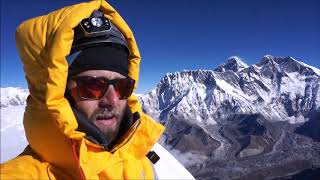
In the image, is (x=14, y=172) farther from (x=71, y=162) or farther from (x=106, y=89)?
(x=106, y=89)

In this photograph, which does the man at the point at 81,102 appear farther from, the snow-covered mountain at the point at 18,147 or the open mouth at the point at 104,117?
the snow-covered mountain at the point at 18,147

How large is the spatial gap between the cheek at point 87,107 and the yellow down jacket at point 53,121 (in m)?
0.48

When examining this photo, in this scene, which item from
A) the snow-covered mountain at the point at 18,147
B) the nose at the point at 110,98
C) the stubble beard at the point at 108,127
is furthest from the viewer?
the snow-covered mountain at the point at 18,147

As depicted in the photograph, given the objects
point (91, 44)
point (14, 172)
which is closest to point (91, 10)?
point (91, 44)

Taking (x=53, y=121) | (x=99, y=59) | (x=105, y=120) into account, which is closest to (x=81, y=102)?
(x=105, y=120)

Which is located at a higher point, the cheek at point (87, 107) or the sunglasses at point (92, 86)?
the sunglasses at point (92, 86)

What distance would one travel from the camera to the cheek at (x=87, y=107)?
4211 mm

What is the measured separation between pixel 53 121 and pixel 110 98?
99cm

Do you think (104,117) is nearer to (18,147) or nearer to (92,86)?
(92,86)

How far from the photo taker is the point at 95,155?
3771 millimetres

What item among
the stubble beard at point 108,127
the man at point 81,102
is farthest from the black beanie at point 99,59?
the stubble beard at point 108,127

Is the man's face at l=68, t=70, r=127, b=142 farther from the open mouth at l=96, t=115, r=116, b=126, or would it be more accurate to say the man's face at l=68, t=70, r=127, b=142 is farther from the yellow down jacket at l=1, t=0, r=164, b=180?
the yellow down jacket at l=1, t=0, r=164, b=180

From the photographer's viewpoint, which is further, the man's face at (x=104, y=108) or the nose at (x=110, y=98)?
the nose at (x=110, y=98)

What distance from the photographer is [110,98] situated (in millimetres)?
4477
